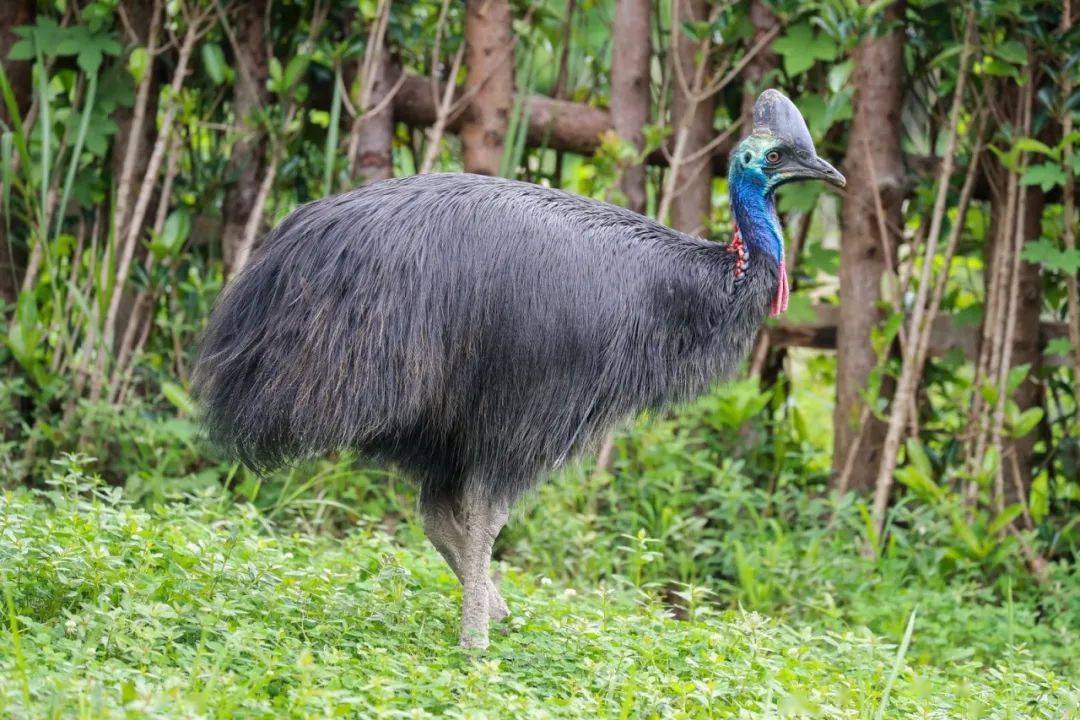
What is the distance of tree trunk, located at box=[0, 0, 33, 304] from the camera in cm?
579

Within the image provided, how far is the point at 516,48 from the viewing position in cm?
607

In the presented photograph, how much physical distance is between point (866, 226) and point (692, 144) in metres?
0.83

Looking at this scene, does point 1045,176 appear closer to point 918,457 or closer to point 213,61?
→ point 918,457

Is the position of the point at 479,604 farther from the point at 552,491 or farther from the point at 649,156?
the point at 649,156

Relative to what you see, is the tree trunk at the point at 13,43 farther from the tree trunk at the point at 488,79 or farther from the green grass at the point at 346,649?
the green grass at the point at 346,649

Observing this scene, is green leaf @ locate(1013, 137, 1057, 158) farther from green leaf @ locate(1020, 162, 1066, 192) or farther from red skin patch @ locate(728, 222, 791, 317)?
red skin patch @ locate(728, 222, 791, 317)

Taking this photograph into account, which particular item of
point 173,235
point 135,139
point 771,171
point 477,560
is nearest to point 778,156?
point 771,171

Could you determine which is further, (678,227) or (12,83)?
(678,227)

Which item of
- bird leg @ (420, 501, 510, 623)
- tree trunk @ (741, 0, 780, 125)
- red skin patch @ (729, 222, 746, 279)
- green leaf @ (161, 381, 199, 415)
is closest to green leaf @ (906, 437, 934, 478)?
tree trunk @ (741, 0, 780, 125)

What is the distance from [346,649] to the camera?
11.5 ft

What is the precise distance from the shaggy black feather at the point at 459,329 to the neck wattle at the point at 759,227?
0.34 feet

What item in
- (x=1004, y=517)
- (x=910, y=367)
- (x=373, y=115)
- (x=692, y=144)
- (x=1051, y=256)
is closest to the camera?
(x=1004, y=517)

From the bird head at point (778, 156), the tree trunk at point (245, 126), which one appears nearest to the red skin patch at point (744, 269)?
the bird head at point (778, 156)

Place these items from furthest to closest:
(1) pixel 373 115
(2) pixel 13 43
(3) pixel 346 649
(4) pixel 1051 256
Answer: (1) pixel 373 115, (2) pixel 13 43, (4) pixel 1051 256, (3) pixel 346 649
